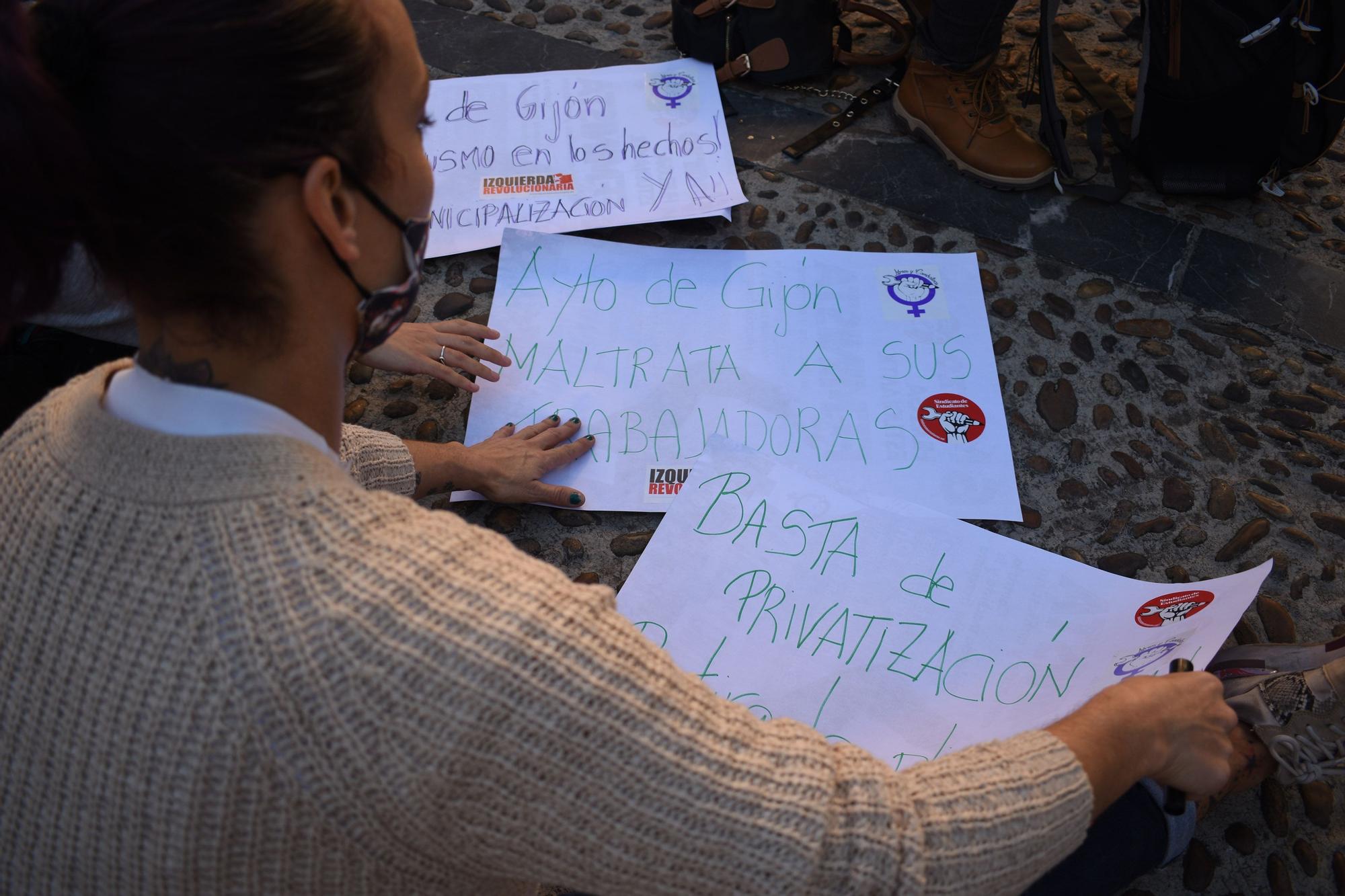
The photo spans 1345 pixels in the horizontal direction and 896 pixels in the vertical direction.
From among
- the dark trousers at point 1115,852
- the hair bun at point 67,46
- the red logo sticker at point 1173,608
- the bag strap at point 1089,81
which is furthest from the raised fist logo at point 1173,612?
the hair bun at point 67,46

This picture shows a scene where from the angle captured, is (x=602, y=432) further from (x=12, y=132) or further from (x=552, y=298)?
(x=12, y=132)

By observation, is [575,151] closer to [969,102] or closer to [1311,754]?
[969,102]

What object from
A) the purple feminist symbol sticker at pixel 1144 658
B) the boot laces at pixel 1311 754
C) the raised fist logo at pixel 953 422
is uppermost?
the raised fist logo at pixel 953 422

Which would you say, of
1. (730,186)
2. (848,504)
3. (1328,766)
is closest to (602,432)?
(848,504)

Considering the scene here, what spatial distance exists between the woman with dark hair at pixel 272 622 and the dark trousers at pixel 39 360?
69cm

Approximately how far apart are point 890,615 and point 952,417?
0.45 metres

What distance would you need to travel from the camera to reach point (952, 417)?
68.4 inches

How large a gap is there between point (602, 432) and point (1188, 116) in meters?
1.42

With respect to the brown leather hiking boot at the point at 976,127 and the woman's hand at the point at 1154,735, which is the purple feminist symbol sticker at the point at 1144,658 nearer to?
the woman's hand at the point at 1154,735

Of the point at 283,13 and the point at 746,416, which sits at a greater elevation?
the point at 283,13

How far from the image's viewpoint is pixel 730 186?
2.12 m

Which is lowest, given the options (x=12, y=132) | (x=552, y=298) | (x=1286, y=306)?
(x=1286, y=306)

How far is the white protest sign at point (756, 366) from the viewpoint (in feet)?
5.50

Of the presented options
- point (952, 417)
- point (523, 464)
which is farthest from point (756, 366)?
point (523, 464)
